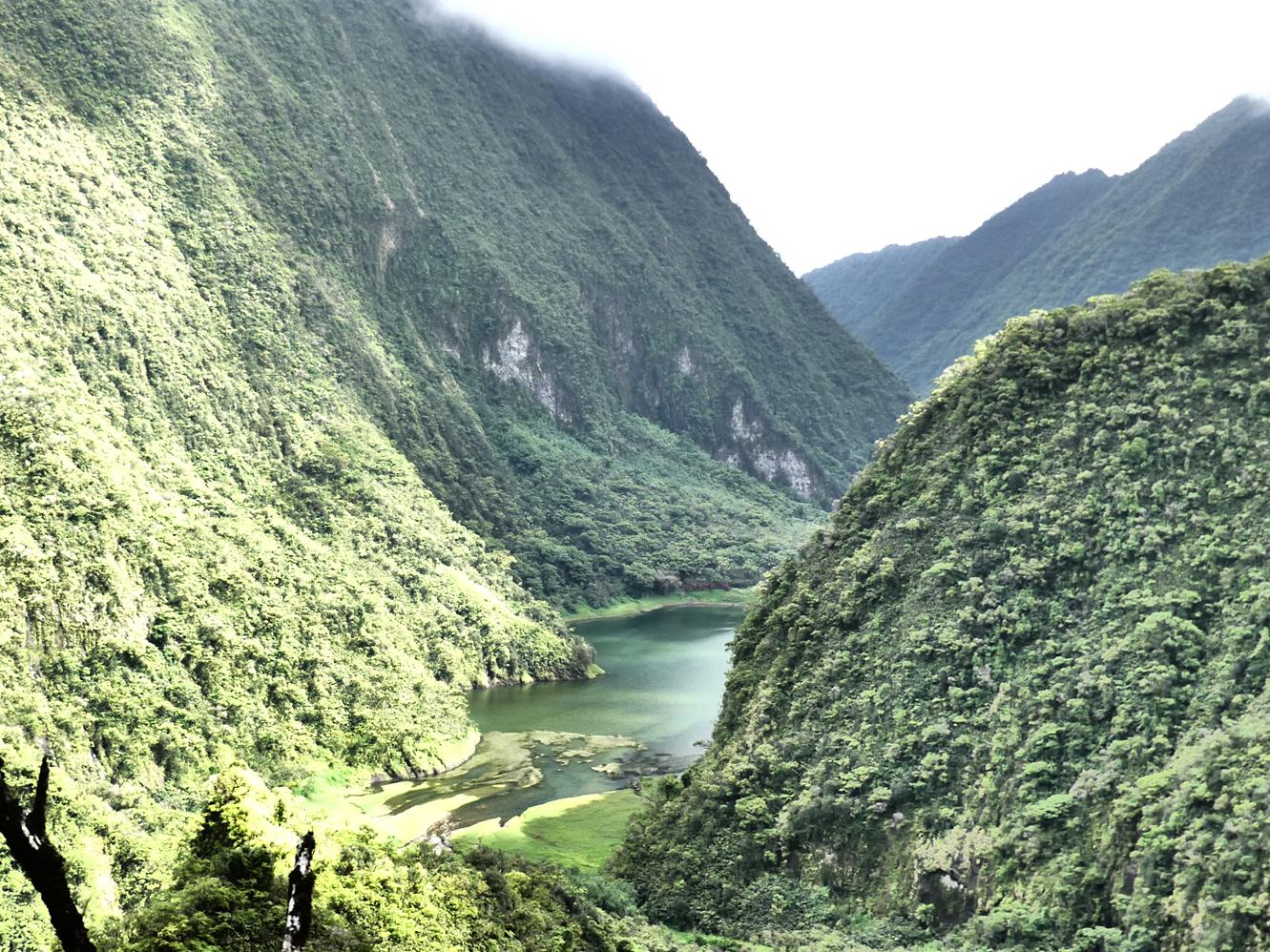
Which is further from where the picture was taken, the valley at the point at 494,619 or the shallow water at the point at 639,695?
the shallow water at the point at 639,695

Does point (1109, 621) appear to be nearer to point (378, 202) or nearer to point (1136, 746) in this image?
point (1136, 746)

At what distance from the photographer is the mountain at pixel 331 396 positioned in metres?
51.7

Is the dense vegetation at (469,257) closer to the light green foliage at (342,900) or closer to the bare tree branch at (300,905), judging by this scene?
the light green foliage at (342,900)

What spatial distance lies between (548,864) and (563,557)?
7481 cm

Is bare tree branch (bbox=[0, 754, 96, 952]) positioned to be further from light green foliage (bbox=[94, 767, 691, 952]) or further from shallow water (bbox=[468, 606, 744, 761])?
shallow water (bbox=[468, 606, 744, 761])

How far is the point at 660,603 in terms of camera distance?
376 ft

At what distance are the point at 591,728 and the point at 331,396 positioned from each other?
43.1m

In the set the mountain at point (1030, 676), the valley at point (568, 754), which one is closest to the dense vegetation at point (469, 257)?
the valley at point (568, 754)

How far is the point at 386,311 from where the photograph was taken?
125 metres

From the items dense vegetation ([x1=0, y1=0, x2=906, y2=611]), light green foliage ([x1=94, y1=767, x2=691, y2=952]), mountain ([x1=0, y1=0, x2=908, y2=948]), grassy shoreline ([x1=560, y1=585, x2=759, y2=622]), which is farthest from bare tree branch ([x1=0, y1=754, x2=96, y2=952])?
grassy shoreline ([x1=560, y1=585, x2=759, y2=622])

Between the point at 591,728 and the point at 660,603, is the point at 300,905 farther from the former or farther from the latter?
the point at 660,603

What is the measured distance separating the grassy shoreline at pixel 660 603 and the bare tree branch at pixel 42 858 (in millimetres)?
97932

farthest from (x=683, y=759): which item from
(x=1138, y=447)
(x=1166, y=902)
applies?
(x=1166, y=902)

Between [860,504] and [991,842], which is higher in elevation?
[860,504]
